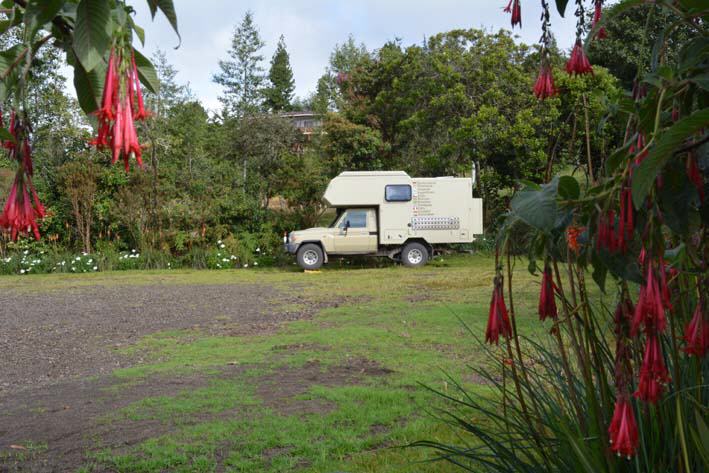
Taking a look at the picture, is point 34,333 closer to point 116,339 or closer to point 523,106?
point 116,339

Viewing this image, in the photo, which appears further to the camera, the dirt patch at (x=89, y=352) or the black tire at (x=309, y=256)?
the black tire at (x=309, y=256)

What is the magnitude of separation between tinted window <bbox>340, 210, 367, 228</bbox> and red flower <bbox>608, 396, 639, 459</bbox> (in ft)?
42.6

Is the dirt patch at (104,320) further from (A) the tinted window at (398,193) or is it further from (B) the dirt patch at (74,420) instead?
(A) the tinted window at (398,193)

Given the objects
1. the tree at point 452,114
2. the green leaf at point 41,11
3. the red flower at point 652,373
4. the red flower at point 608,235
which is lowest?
the red flower at point 652,373

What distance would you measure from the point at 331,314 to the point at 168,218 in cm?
842

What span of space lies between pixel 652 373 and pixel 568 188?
0.35 meters

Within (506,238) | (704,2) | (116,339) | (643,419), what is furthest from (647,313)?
(116,339)

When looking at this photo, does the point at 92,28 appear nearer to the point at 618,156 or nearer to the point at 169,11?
the point at 169,11

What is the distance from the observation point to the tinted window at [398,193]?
14.0 meters

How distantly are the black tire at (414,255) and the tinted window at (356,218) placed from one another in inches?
42.1

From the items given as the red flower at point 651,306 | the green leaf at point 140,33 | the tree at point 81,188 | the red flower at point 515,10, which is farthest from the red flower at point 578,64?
the tree at point 81,188

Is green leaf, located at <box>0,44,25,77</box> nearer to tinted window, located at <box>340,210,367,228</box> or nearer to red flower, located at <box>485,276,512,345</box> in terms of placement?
red flower, located at <box>485,276,512,345</box>

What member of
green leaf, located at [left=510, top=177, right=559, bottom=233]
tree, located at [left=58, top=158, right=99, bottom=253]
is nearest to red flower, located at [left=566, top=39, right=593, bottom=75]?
green leaf, located at [left=510, top=177, right=559, bottom=233]

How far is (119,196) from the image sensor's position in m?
15.1
